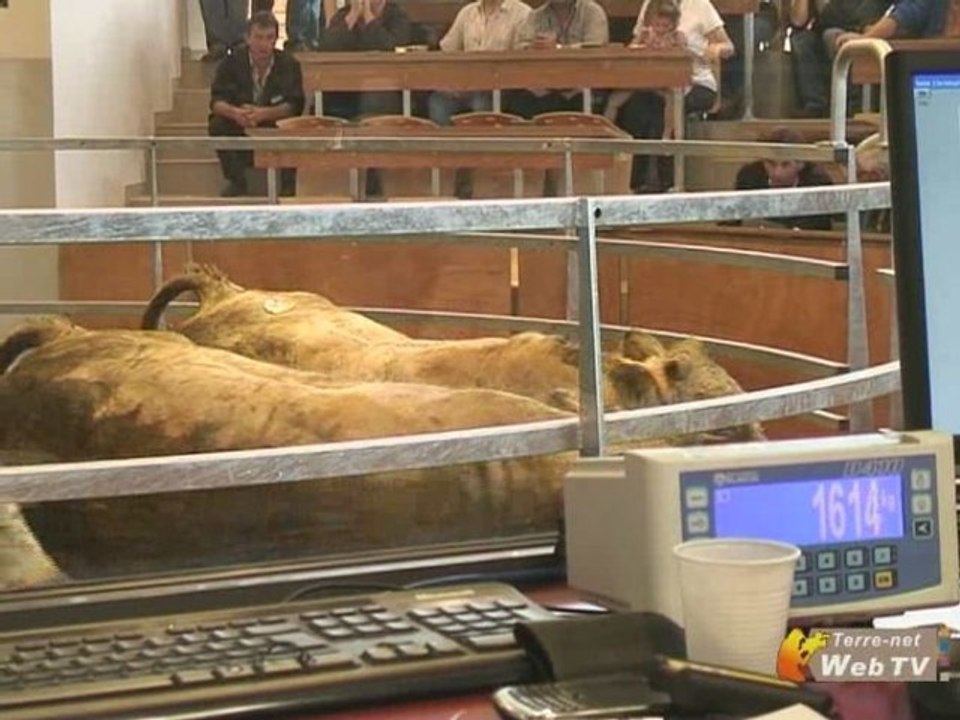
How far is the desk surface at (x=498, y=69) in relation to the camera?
24.3 ft

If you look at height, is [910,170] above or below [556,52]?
below

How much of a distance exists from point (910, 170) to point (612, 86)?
6026mm

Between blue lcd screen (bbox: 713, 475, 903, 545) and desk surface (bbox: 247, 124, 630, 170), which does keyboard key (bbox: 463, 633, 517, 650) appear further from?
desk surface (bbox: 247, 124, 630, 170)

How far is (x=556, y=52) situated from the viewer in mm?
7578

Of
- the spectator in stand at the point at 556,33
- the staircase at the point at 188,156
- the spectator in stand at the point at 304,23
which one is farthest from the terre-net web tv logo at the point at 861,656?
the spectator in stand at the point at 304,23

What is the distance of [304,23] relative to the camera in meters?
8.95

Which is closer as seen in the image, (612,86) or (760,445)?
(760,445)

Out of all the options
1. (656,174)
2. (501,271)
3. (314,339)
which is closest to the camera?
(314,339)

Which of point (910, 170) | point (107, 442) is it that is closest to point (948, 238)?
point (910, 170)

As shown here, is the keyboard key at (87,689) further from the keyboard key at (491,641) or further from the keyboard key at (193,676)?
the keyboard key at (491,641)

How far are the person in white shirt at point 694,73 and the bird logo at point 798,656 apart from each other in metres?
6.24

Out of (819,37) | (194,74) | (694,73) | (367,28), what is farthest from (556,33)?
(194,74)

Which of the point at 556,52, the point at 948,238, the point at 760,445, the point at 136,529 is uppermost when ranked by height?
the point at 556,52

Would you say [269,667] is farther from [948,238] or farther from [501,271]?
[501,271]
